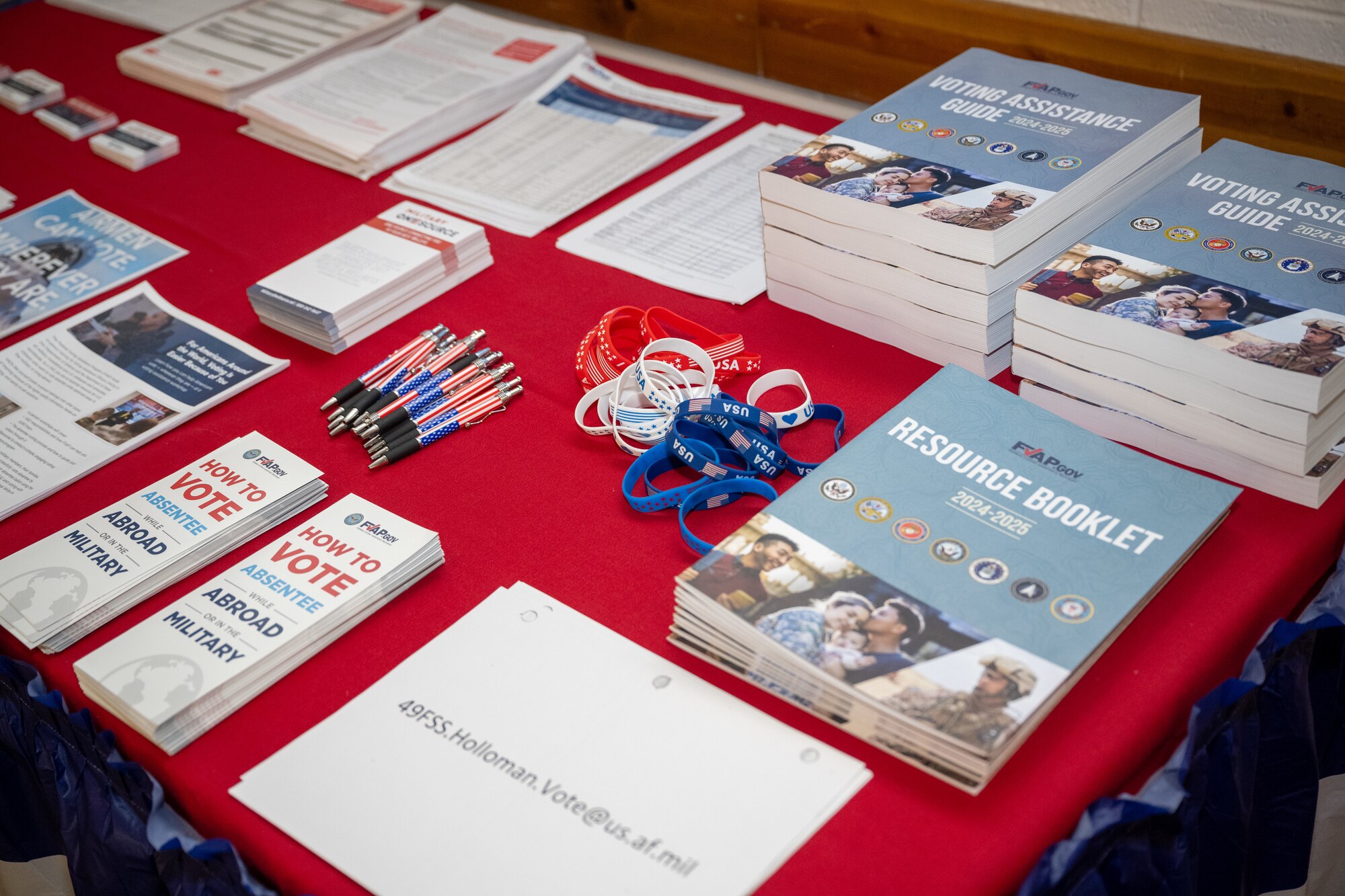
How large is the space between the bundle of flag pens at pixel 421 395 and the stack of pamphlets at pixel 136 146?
2.45 feet

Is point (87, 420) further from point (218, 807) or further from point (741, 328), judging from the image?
point (741, 328)

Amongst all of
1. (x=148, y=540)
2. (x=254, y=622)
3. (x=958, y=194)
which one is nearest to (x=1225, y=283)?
(x=958, y=194)

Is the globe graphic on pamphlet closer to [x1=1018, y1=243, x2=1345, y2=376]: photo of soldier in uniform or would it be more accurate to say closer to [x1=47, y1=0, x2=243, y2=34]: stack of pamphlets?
[x1=1018, y1=243, x2=1345, y2=376]: photo of soldier in uniform

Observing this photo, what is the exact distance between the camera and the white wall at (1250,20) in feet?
3.80

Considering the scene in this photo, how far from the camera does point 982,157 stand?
1094 mm

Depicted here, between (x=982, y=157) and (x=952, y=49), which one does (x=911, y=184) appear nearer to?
(x=982, y=157)

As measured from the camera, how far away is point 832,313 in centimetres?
118

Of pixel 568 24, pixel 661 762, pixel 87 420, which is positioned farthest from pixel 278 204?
pixel 661 762

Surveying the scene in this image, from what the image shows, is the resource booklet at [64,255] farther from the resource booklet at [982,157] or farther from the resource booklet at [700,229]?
the resource booklet at [982,157]

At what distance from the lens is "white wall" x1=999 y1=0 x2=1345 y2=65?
116 centimetres

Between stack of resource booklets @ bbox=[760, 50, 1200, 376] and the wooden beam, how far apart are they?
15 cm

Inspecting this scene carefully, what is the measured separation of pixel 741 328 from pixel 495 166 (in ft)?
1.72

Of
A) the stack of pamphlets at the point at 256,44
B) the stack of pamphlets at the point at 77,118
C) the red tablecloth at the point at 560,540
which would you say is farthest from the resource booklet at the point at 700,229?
the stack of pamphlets at the point at 77,118

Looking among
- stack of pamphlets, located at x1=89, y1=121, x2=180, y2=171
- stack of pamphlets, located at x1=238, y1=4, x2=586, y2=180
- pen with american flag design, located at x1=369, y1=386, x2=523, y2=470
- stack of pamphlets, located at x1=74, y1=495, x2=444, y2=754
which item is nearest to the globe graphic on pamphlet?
stack of pamphlets, located at x1=74, y1=495, x2=444, y2=754
